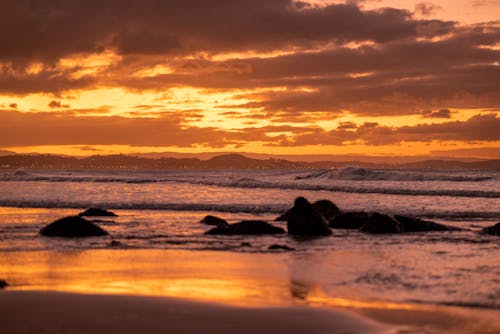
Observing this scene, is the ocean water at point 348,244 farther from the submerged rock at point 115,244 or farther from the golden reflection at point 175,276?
the golden reflection at point 175,276

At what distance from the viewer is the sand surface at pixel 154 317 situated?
319 inches

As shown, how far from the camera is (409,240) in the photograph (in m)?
18.0

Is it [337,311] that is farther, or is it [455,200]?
[455,200]

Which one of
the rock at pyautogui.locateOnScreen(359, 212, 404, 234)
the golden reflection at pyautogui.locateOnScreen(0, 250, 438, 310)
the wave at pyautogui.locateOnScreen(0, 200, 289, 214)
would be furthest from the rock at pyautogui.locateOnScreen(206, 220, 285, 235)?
the wave at pyautogui.locateOnScreen(0, 200, 289, 214)

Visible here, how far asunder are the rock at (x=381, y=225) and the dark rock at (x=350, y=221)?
1.64 meters

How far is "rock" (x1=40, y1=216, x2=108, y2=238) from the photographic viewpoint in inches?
727

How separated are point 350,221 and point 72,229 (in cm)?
924

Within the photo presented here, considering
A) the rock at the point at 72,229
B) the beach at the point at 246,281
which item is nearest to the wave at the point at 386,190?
the beach at the point at 246,281

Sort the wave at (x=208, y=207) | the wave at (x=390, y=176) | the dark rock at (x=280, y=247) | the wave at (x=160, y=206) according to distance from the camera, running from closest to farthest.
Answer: the dark rock at (x=280, y=247), the wave at (x=208, y=207), the wave at (x=160, y=206), the wave at (x=390, y=176)

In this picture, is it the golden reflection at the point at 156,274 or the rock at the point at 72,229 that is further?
the rock at the point at 72,229

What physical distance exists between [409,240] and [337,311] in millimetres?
9469

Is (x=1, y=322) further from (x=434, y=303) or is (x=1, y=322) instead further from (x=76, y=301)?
(x=434, y=303)

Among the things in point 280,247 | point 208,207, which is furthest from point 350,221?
point 208,207

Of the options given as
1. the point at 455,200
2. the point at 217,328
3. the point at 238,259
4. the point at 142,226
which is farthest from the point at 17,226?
the point at 455,200
